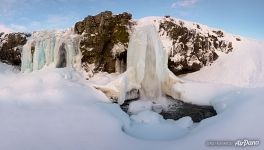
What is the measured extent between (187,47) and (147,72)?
19.1ft

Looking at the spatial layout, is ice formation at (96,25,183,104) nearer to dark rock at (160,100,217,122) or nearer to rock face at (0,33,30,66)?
dark rock at (160,100,217,122)

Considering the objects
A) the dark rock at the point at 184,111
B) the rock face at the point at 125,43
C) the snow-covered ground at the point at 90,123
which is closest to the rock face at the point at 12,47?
the rock face at the point at 125,43

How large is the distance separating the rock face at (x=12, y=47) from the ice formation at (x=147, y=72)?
574 inches

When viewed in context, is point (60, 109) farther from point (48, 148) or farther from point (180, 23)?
point (180, 23)

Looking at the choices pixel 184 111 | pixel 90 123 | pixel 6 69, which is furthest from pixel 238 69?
pixel 6 69

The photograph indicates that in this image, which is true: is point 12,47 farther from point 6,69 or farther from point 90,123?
point 90,123

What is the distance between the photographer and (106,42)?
19781 mm

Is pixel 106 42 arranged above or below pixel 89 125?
above

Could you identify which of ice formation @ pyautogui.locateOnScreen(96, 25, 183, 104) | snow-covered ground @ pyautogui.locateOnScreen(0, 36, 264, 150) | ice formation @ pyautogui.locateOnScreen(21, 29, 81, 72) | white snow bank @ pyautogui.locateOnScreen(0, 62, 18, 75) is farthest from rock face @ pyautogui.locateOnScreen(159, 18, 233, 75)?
white snow bank @ pyautogui.locateOnScreen(0, 62, 18, 75)

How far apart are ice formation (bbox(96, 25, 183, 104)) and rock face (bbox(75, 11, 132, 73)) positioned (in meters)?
2.82

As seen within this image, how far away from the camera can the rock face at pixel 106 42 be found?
19.4 meters

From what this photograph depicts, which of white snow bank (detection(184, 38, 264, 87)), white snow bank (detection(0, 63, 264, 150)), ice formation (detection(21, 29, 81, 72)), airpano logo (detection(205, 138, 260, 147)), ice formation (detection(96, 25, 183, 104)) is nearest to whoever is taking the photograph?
airpano logo (detection(205, 138, 260, 147))

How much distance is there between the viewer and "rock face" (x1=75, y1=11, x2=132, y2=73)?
1942cm

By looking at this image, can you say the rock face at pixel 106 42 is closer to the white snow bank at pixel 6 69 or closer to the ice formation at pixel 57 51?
the ice formation at pixel 57 51
